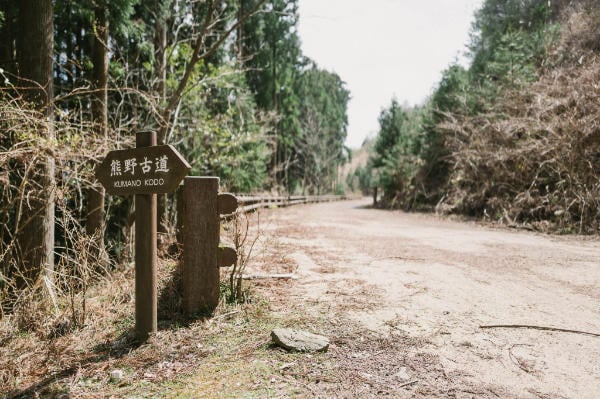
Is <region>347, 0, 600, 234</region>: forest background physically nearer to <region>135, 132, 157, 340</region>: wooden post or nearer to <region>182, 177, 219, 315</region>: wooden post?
<region>182, 177, 219, 315</region>: wooden post

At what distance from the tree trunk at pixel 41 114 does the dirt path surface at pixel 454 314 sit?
302 centimetres

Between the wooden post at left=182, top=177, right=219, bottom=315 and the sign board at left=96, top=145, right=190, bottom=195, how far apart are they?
59 cm

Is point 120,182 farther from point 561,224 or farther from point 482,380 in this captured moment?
point 561,224

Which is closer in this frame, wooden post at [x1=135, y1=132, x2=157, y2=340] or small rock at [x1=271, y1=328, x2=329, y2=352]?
small rock at [x1=271, y1=328, x2=329, y2=352]

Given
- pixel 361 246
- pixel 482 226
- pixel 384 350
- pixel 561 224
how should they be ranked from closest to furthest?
pixel 384 350 < pixel 361 246 < pixel 561 224 < pixel 482 226

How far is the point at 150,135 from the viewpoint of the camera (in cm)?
299

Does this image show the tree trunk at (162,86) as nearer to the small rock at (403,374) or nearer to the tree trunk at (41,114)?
the tree trunk at (41,114)

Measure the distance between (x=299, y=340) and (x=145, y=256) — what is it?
1479mm

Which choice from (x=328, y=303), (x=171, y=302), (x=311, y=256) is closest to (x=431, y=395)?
(x=328, y=303)

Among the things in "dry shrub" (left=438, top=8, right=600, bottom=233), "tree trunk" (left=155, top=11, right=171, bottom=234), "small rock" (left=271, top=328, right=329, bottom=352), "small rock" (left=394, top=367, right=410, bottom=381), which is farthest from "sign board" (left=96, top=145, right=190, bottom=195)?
"dry shrub" (left=438, top=8, right=600, bottom=233)

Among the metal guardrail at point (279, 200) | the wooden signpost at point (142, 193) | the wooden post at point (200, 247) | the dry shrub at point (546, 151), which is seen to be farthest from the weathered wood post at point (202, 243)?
the dry shrub at point (546, 151)

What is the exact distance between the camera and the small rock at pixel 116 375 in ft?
8.31

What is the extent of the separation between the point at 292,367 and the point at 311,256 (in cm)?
351

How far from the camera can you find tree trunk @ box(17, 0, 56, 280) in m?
4.47
